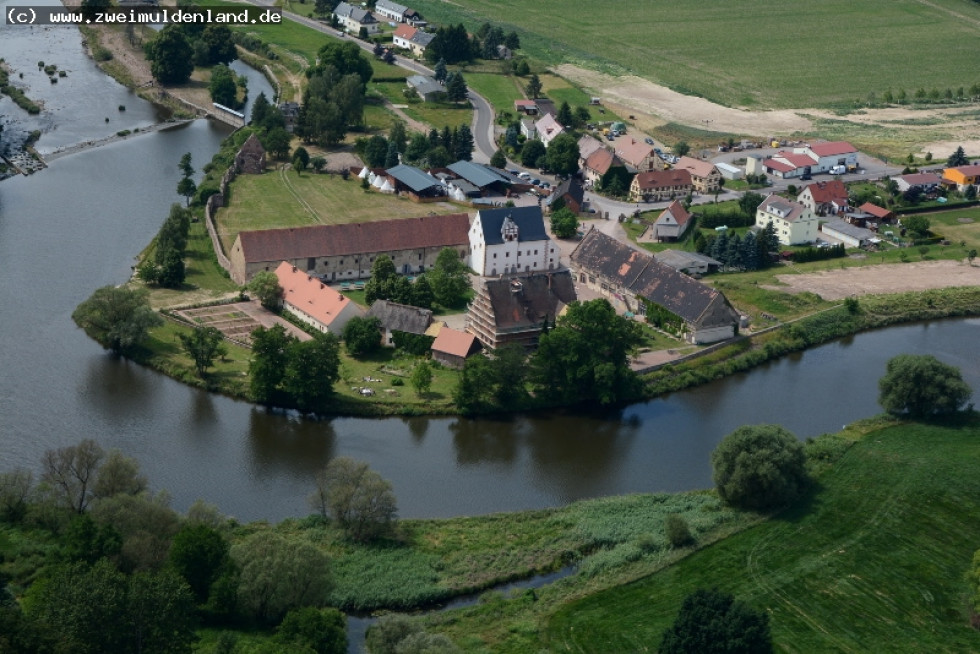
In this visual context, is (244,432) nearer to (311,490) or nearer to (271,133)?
(311,490)

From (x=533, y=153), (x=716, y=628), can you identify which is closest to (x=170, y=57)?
(x=533, y=153)

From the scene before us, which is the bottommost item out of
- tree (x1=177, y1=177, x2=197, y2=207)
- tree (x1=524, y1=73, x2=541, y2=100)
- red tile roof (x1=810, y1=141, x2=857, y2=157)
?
tree (x1=177, y1=177, x2=197, y2=207)

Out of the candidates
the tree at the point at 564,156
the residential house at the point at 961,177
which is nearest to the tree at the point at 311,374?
the tree at the point at 564,156

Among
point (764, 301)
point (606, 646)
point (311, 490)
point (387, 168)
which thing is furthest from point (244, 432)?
point (387, 168)

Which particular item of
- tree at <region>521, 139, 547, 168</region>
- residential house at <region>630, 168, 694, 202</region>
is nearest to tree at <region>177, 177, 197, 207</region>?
tree at <region>521, 139, 547, 168</region>

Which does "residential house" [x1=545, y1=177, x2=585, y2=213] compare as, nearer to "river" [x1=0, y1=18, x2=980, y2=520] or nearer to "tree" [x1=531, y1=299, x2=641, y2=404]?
"river" [x1=0, y1=18, x2=980, y2=520]

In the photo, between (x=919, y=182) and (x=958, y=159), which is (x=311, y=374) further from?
(x=958, y=159)
